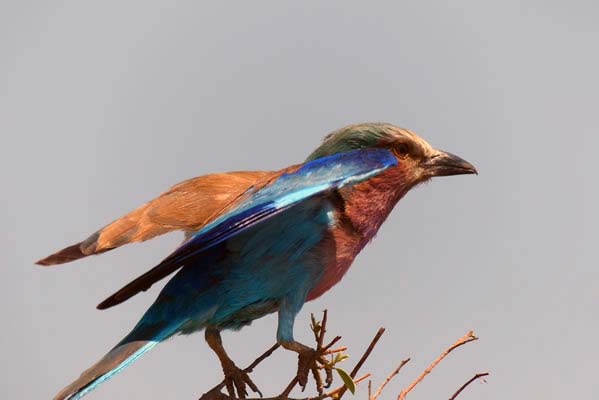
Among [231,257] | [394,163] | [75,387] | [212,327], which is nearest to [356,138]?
[394,163]

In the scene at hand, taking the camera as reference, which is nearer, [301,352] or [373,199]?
[301,352]

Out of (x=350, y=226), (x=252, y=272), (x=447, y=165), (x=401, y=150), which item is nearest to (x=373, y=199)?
(x=350, y=226)

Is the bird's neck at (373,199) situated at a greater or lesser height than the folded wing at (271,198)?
lesser

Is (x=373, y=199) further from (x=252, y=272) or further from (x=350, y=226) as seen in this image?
(x=252, y=272)

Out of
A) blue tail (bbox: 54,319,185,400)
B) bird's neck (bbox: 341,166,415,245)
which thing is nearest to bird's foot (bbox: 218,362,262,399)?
blue tail (bbox: 54,319,185,400)

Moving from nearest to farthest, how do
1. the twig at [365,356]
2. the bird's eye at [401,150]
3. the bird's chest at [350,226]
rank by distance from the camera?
1. the twig at [365,356]
2. the bird's chest at [350,226]
3. the bird's eye at [401,150]

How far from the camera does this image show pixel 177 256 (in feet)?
14.8

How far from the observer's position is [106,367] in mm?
4461

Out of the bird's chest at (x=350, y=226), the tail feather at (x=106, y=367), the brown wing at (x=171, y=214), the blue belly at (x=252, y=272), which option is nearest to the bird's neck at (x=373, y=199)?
the bird's chest at (x=350, y=226)

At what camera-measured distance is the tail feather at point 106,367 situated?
14.2ft

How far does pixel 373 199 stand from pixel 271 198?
0.67m

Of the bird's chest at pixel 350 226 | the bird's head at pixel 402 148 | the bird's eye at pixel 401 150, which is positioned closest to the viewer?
the bird's chest at pixel 350 226

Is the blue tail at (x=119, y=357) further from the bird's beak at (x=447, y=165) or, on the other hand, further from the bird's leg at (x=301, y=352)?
the bird's beak at (x=447, y=165)

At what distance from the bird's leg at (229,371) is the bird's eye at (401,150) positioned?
1.35m
